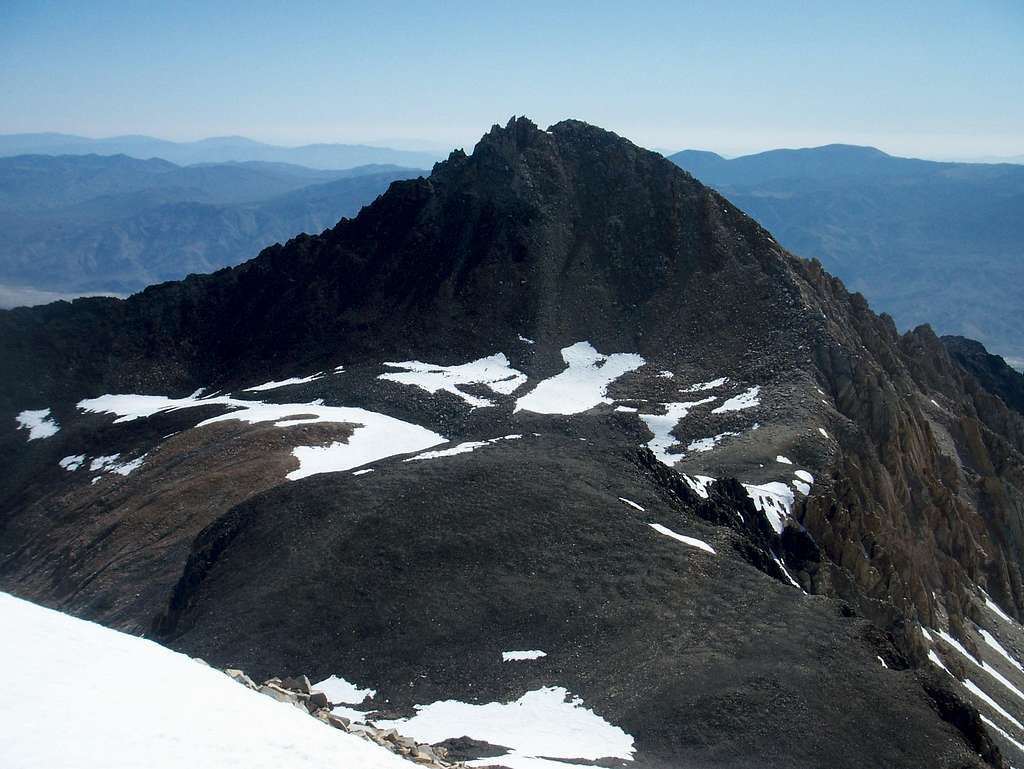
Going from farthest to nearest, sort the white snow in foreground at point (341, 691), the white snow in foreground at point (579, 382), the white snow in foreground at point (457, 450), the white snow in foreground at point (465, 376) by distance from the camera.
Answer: the white snow in foreground at point (465, 376) → the white snow in foreground at point (579, 382) → the white snow in foreground at point (457, 450) → the white snow in foreground at point (341, 691)

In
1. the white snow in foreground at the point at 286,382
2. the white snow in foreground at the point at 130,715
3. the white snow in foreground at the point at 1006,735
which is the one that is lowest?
the white snow in foreground at the point at 1006,735

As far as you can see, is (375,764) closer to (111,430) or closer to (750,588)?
(750,588)

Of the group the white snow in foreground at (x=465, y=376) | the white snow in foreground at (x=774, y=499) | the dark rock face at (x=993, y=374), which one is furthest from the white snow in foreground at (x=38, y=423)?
the dark rock face at (x=993, y=374)

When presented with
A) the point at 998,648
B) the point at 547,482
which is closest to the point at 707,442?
the point at 547,482

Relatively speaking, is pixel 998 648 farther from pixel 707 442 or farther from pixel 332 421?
pixel 332 421

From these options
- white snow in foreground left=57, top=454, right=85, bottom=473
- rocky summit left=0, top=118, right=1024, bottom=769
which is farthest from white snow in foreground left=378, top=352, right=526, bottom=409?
white snow in foreground left=57, top=454, right=85, bottom=473

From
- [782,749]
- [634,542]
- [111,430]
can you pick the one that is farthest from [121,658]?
[111,430]

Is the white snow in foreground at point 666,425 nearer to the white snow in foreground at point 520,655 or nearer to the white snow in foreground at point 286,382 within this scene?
the white snow in foreground at point 520,655
